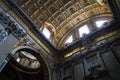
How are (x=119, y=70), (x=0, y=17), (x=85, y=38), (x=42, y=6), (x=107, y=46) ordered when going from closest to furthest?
(x=119, y=70) → (x=0, y=17) → (x=107, y=46) → (x=85, y=38) → (x=42, y=6)

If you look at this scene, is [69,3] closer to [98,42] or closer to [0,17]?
[98,42]

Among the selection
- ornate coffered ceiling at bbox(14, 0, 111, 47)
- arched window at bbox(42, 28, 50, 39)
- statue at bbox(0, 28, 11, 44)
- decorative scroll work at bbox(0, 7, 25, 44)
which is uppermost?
ornate coffered ceiling at bbox(14, 0, 111, 47)

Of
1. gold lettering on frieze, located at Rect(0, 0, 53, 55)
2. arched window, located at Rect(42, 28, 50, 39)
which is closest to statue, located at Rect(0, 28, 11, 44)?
gold lettering on frieze, located at Rect(0, 0, 53, 55)

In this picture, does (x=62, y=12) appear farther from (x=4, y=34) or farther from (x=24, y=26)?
(x=4, y=34)

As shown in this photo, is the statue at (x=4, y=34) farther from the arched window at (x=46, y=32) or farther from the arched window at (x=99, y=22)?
the arched window at (x=99, y=22)

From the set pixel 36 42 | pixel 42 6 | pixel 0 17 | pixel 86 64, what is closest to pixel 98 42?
pixel 86 64

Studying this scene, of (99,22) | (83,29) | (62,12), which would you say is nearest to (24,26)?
(62,12)

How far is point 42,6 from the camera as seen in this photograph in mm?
14125

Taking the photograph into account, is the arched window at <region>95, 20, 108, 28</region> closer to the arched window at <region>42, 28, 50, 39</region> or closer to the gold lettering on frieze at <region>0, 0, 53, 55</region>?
the arched window at <region>42, 28, 50, 39</region>

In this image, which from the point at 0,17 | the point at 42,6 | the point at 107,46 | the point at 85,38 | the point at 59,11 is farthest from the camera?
the point at 59,11

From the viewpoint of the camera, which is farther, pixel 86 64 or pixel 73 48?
pixel 73 48

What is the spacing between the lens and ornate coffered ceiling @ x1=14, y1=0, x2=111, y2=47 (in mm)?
13883

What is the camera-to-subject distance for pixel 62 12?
600 inches

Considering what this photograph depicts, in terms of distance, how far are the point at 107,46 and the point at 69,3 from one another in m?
6.32
